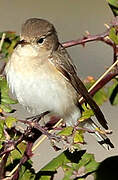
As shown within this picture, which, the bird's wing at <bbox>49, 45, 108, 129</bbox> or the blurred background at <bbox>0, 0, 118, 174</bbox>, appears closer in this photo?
the bird's wing at <bbox>49, 45, 108, 129</bbox>

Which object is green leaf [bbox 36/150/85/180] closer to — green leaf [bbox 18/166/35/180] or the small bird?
green leaf [bbox 18/166/35/180]

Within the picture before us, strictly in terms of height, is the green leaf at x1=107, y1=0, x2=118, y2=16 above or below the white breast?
above

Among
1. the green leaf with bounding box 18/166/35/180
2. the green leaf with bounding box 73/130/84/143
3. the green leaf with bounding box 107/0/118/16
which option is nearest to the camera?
the green leaf with bounding box 73/130/84/143

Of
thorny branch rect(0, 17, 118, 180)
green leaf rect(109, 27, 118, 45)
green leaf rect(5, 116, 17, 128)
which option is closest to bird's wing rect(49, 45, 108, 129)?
thorny branch rect(0, 17, 118, 180)

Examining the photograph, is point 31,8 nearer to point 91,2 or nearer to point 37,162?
point 91,2

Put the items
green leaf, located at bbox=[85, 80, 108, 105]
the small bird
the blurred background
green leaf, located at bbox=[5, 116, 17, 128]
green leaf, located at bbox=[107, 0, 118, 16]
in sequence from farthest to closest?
the blurred background
the small bird
green leaf, located at bbox=[85, 80, 108, 105]
green leaf, located at bbox=[107, 0, 118, 16]
green leaf, located at bbox=[5, 116, 17, 128]

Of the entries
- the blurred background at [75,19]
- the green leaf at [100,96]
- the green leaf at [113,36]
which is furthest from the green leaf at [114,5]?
the blurred background at [75,19]

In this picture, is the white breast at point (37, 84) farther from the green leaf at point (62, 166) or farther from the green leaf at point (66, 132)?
the green leaf at point (66, 132)

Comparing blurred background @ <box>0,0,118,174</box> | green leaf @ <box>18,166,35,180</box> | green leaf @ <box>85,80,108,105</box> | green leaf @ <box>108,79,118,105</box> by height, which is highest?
green leaf @ <box>18,166,35,180</box>
